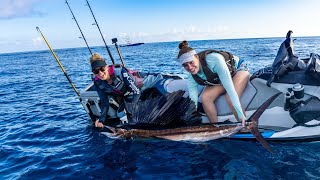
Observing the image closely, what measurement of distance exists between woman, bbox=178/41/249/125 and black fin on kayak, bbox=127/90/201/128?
0.35m

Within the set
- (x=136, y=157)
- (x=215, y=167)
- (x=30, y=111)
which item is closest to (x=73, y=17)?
(x=30, y=111)

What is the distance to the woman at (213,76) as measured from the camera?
4.09m

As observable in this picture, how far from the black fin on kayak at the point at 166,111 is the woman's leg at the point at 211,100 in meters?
0.33

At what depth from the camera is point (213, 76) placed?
4.51 metres

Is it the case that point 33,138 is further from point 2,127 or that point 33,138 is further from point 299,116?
point 299,116

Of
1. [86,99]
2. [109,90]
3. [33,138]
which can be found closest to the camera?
[109,90]

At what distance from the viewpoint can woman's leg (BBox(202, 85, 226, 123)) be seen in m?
4.74

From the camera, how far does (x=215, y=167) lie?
4.36 meters

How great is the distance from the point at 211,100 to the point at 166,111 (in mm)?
821

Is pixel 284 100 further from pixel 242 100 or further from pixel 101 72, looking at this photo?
pixel 101 72

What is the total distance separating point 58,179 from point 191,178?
2.10 m

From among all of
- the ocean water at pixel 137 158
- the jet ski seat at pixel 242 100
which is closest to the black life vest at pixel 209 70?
the jet ski seat at pixel 242 100

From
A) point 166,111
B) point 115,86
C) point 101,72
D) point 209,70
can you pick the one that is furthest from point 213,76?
point 115,86

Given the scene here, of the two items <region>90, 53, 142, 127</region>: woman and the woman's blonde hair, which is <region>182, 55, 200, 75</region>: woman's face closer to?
the woman's blonde hair
